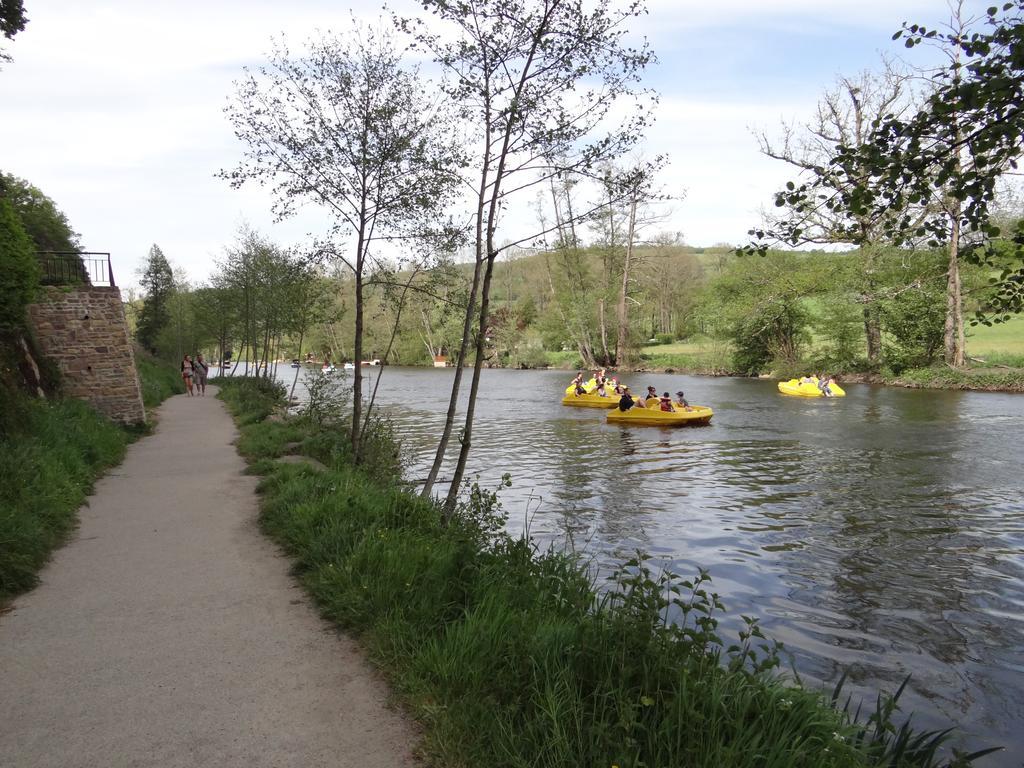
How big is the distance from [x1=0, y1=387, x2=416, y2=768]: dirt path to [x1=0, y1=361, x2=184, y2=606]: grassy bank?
0.89 ft

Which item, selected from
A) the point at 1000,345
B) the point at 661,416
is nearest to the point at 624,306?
the point at 1000,345

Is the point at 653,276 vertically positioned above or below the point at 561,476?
above

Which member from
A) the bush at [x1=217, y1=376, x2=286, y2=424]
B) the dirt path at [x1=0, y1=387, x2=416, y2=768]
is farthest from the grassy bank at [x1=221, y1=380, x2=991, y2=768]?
the bush at [x1=217, y1=376, x2=286, y2=424]

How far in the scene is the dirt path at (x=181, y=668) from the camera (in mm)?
3324

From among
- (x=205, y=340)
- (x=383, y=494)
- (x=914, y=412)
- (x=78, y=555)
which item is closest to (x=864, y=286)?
(x=914, y=412)

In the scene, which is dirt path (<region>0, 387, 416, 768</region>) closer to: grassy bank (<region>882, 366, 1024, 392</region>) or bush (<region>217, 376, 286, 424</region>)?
bush (<region>217, 376, 286, 424</region>)

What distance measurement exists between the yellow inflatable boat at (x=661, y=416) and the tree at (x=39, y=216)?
1037 inches

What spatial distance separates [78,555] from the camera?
6.41 meters

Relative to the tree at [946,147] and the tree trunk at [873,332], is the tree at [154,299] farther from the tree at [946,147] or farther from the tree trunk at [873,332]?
the tree at [946,147]

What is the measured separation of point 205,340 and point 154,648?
5779 centimetres

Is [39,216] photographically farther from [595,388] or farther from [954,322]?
[954,322]

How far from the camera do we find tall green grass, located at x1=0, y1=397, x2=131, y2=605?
5.76 m

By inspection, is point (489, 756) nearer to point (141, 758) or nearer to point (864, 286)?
point (141, 758)

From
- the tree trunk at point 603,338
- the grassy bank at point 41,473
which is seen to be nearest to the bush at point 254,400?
the grassy bank at point 41,473
